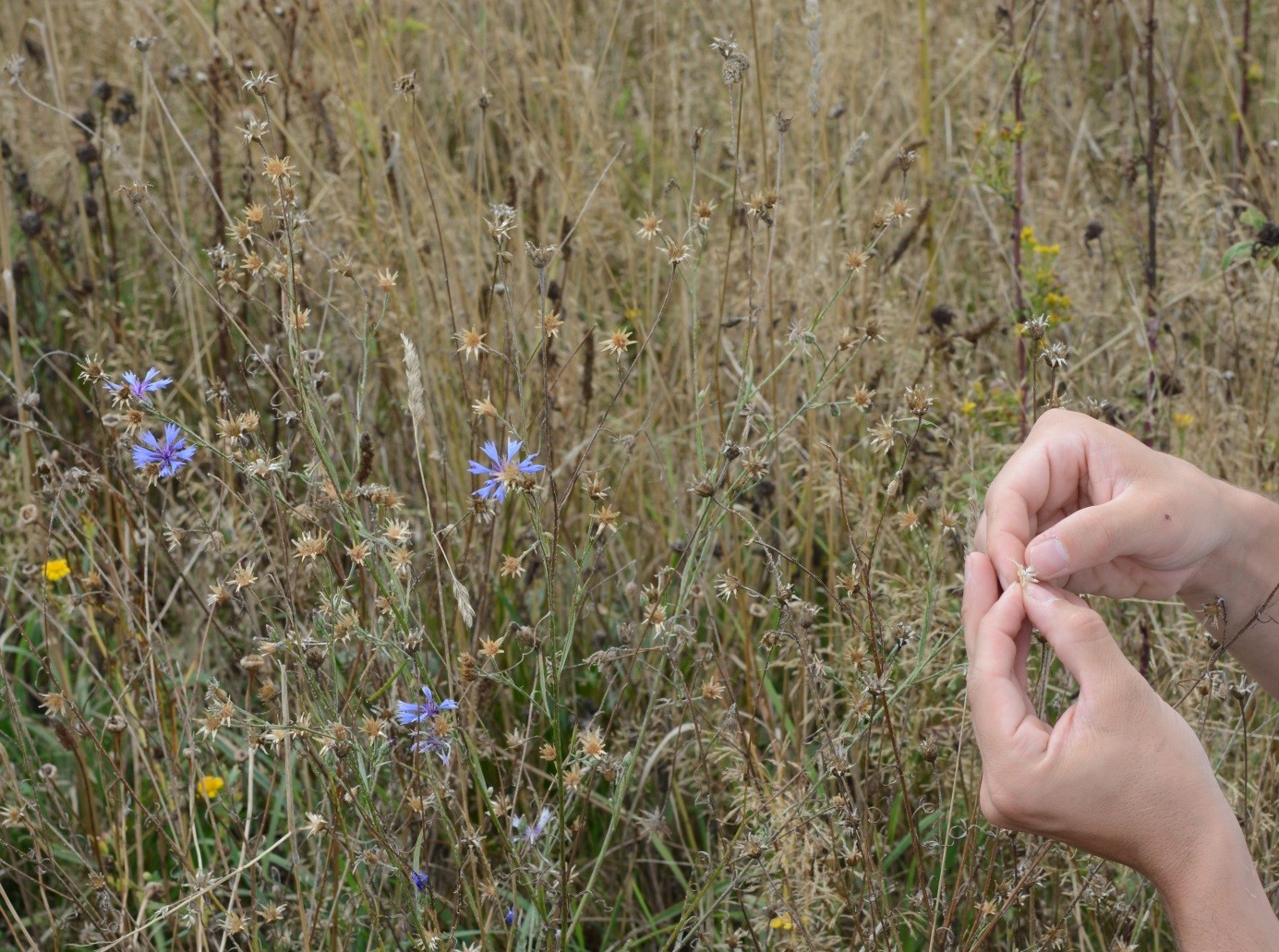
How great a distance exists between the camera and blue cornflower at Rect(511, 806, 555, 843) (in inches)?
56.8

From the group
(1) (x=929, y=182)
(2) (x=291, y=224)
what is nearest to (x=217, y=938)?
(2) (x=291, y=224)

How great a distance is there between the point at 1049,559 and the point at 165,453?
997 millimetres

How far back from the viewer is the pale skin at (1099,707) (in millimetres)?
1029

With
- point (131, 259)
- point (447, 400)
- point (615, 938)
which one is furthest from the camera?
point (131, 259)

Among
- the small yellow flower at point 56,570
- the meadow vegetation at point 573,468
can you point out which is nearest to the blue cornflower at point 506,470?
the meadow vegetation at point 573,468

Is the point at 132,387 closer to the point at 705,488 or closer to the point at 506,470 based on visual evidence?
the point at 506,470

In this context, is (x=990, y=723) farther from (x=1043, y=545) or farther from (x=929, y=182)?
(x=929, y=182)

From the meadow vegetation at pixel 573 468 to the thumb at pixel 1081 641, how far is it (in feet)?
0.75

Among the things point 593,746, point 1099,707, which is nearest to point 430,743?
point 593,746

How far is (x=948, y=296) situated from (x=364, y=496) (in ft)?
6.04

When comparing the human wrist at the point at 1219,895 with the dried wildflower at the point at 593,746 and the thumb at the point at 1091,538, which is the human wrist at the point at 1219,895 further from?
the dried wildflower at the point at 593,746

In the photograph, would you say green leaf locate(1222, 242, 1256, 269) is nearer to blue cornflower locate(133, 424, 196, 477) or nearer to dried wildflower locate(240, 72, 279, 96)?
dried wildflower locate(240, 72, 279, 96)

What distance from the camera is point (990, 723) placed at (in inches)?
41.8

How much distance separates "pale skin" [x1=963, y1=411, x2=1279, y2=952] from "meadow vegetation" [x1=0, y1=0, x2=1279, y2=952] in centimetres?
15
